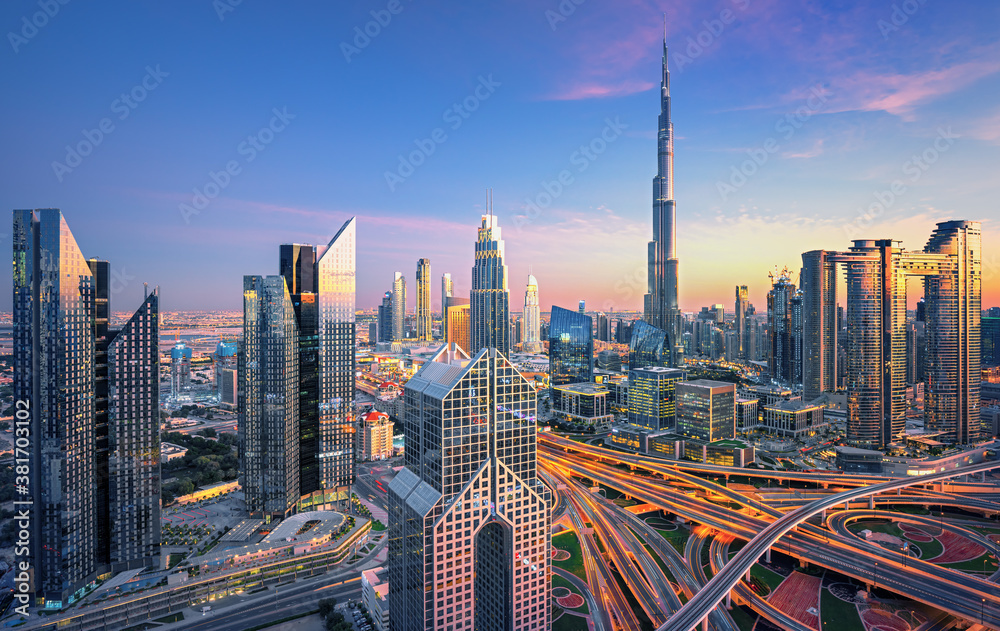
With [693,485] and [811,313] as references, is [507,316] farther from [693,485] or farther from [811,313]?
[693,485]

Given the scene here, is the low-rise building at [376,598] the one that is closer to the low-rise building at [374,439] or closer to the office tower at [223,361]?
the low-rise building at [374,439]

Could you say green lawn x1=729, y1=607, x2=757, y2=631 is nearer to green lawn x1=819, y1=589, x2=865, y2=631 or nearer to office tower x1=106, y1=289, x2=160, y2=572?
green lawn x1=819, y1=589, x2=865, y2=631

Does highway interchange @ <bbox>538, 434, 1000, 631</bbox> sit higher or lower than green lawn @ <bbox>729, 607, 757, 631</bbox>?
higher

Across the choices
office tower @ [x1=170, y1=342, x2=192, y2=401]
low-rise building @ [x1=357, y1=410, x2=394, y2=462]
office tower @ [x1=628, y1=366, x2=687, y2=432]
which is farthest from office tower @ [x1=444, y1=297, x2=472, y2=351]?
low-rise building @ [x1=357, y1=410, x2=394, y2=462]

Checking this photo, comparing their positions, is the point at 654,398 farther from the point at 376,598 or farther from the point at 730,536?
the point at 376,598

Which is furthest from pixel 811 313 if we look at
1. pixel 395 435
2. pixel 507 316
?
pixel 395 435

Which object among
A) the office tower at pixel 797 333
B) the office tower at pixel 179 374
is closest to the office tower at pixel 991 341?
the office tower at pixel 797 333

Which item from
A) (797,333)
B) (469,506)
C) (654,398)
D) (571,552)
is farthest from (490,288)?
(469,506)
